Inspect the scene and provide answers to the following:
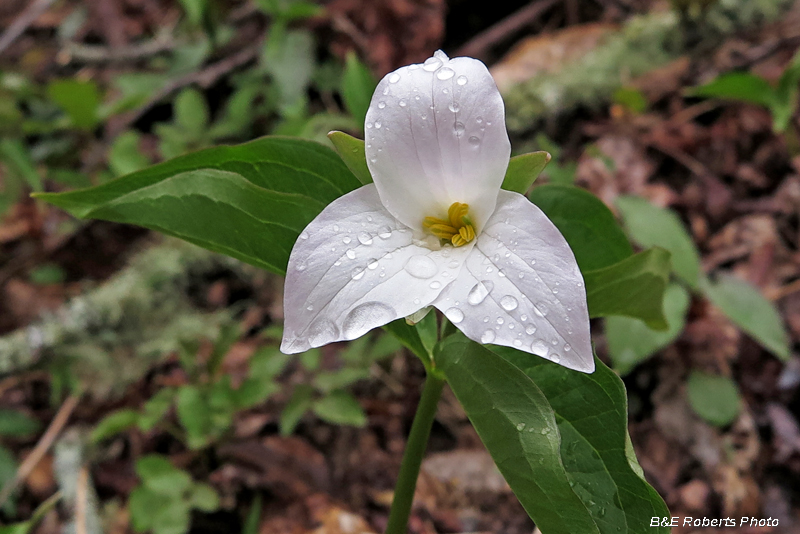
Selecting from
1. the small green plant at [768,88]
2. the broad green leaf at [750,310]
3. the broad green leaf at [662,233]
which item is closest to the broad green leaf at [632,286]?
the broad green leaf at [662,233]

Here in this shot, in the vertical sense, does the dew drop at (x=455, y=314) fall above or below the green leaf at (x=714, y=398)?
above

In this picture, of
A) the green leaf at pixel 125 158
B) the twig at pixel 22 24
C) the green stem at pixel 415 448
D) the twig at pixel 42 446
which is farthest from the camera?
the twig at pixel 22 24

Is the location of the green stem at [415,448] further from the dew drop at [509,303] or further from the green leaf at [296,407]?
the green leaf at [296,407]

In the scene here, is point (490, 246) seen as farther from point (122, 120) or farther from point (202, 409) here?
point (122, 120)

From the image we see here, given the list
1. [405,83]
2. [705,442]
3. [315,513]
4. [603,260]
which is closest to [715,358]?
[705,442]

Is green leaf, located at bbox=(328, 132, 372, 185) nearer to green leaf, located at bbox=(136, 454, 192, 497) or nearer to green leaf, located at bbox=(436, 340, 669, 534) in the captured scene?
green leaf, located at bbox=(436, 340, 669, 534)

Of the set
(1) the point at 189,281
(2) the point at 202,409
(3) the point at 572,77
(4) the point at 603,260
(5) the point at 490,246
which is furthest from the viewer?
(3) the point at 572,77

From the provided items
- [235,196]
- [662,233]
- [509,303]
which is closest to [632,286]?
[509,303]
